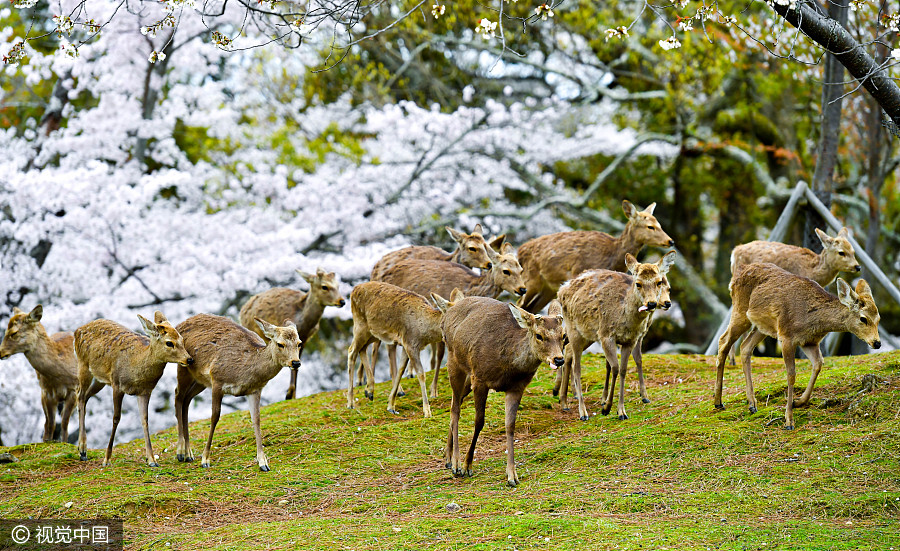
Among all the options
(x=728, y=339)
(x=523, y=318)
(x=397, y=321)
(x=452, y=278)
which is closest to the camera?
(x=523, y=318)

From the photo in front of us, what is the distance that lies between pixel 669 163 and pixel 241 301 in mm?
11576

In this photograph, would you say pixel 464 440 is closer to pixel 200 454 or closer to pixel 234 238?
pixel 200 454

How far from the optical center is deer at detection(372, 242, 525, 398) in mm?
10586

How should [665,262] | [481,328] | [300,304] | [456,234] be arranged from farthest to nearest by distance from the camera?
[456,234]
[300,304]
[665,262]
[481,328]

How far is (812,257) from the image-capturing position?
10508 mm

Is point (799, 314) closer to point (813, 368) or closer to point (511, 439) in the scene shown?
point (813, 368)

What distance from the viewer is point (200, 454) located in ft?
30.1

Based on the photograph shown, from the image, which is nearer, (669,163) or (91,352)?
(91,352)

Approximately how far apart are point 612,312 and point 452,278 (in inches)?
116

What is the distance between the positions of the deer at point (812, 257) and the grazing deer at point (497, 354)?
3685mm

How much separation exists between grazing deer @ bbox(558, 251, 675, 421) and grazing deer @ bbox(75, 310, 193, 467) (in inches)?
154

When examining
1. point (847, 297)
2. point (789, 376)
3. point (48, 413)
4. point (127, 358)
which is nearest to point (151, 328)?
point (127, 358)

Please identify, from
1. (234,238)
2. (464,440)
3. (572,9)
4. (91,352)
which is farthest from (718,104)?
(91,352)

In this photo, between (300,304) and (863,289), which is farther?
(300,304)
